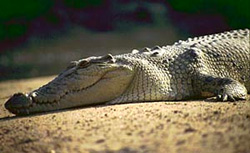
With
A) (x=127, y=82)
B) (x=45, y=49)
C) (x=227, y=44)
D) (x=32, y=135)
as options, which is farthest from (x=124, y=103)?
(x=45, y=49)

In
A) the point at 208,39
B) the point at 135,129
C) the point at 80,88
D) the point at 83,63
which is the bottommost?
the point at 135,129

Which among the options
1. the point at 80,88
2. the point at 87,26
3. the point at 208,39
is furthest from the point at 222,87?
the point at 87,26

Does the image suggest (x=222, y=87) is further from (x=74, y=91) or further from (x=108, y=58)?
(x=74, y=91)

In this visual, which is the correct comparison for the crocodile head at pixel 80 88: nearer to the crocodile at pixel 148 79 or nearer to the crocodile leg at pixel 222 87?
the crocodile at pixel 148 79

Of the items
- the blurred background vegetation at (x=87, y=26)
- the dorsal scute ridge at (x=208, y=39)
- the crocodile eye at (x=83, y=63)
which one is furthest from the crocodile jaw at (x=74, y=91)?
the blurred background vegetation at (x=87, y=26)

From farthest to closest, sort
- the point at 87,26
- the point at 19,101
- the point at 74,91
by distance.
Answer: the point at 87,26 → the point at 74,91 → the point at 19,101

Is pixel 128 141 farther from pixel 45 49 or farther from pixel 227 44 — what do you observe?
pixel 45 49
